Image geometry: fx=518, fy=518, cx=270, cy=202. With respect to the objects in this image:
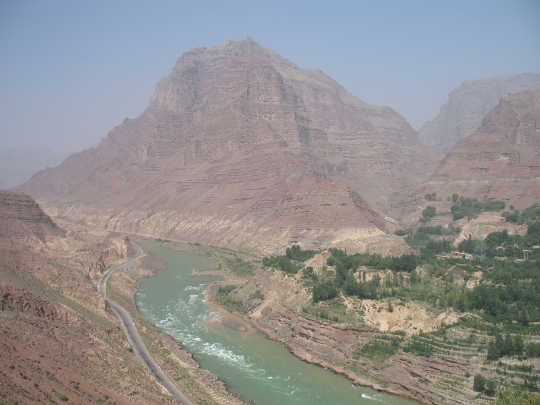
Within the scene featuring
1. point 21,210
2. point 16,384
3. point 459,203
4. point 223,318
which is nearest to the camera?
point 16,384

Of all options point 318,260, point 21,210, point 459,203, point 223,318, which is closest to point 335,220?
point 459,203

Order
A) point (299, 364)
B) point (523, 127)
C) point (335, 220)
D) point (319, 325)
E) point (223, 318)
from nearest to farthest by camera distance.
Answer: point (299, 364), point (319, 325), point (223, 318), point (335, 220), point (523, 127)

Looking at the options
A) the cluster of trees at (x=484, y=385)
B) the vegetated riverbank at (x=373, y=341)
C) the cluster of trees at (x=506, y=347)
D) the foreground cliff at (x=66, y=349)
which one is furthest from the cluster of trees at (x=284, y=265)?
the cluster of trees at (x=484, y=385)

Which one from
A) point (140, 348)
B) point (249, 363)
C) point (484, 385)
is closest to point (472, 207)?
point (249, 363)

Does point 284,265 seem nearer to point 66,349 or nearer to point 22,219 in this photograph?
point 66,349

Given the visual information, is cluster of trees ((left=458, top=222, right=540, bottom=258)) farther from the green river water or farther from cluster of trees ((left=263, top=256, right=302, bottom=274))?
the green river water

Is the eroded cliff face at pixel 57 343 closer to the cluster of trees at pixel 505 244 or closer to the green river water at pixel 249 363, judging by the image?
the green river water at pixel 249 363

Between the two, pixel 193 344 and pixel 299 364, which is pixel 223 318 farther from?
pixel 299 364
